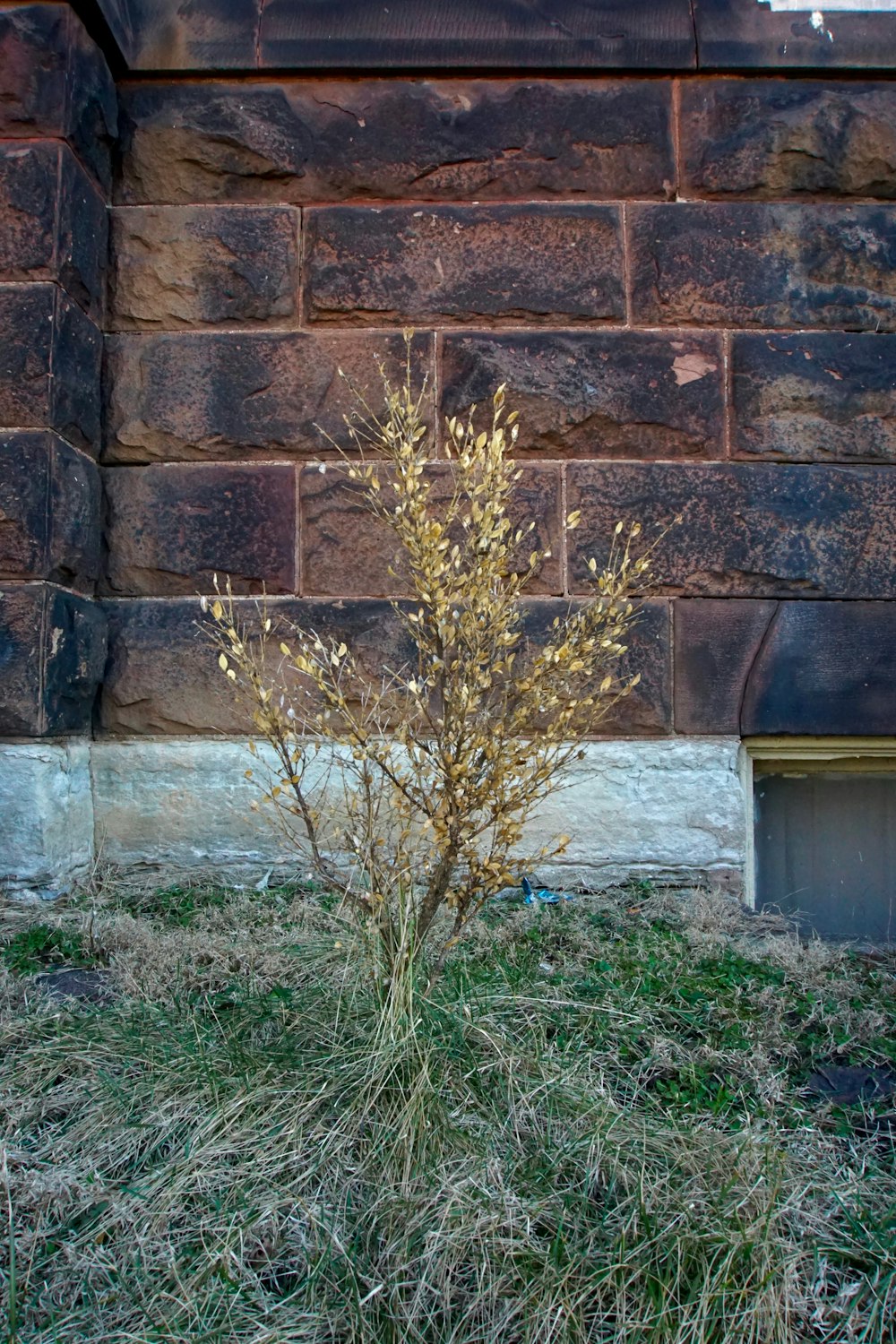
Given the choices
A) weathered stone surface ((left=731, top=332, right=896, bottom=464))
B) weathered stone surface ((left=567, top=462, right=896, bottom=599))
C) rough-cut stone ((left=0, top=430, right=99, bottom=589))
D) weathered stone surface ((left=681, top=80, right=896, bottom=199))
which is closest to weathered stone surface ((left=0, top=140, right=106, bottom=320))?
rough-cut stone ((left=0, top=430, right=99, bottom=589))

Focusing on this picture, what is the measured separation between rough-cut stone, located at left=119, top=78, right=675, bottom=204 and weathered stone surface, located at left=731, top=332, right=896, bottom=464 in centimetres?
76

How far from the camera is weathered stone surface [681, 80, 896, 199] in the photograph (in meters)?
3.87

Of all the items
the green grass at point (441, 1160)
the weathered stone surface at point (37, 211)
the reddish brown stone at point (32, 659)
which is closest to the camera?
the green grass at point (441, 1160)

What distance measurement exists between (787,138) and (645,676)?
202cm

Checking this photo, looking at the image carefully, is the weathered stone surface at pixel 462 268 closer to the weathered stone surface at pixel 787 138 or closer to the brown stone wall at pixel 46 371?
the weathered stone surface at pixel 787 138

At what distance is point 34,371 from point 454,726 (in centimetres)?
201

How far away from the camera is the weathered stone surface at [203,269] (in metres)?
3.83

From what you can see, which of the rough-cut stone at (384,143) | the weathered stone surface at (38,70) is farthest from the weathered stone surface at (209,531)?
the weathered stone surface at (38,70)

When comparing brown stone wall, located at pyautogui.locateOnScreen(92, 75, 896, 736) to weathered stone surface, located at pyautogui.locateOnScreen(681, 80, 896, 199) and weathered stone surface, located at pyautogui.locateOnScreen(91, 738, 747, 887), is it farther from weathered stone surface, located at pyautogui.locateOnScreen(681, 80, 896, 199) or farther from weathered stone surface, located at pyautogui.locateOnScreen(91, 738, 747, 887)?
weathered stone surface, located at pyautogui.locateOnScreen(91, 738, 747, 887)

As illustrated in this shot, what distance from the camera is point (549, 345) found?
3.81 m

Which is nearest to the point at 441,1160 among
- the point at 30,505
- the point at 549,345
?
the point at 30,505

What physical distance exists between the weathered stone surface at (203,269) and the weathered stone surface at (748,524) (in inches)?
50.1

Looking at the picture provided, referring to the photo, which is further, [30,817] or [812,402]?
[812,402]

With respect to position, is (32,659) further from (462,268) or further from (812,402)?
(812,402)
